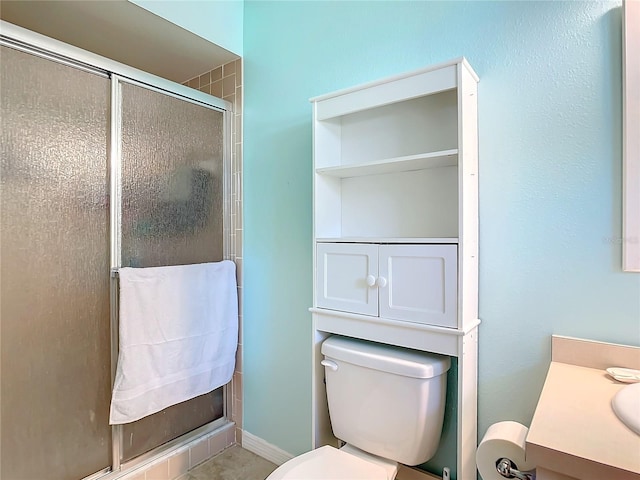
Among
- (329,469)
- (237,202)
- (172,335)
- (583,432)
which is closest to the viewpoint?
(583,432)

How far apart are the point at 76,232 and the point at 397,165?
1241mm

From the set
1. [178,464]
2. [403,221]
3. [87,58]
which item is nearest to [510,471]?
[403,221]

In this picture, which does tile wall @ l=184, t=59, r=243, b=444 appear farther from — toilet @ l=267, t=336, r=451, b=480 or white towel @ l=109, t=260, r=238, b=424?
toilet @ l=267, t=336, r=451, b=480

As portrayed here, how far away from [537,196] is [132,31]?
186 cm

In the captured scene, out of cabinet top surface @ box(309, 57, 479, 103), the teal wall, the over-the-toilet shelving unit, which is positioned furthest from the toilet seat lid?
cabinet top surface @ box(309, 57, 479, 103)

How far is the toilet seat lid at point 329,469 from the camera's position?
1129mm

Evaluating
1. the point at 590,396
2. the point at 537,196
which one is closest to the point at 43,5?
the point at 537,196

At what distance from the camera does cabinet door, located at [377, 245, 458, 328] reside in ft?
3.67

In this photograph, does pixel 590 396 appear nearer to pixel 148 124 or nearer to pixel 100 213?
pixel 100 213

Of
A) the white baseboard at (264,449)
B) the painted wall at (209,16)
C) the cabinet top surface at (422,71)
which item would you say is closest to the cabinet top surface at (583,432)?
the cabinet top surface at (422,71)

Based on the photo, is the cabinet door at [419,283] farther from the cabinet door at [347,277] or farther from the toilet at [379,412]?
the toilet at [379,412]

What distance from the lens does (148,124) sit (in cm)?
162

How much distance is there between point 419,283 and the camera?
1176 mm

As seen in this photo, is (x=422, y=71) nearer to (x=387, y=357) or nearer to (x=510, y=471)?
(x=387, y=357)
